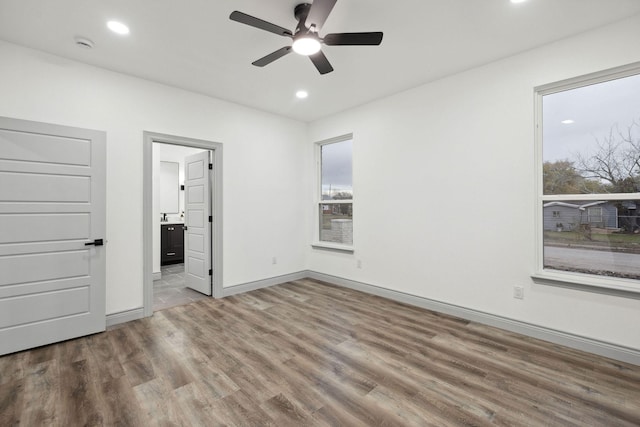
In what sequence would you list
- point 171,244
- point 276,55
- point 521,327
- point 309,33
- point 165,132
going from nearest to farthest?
point 309,33
point 276,55
point 521,327
point 165,132
point 171,244

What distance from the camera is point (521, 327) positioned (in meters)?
2.99

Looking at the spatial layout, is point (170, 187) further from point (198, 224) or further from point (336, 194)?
point (336, 194)

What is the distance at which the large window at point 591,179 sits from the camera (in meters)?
2.55

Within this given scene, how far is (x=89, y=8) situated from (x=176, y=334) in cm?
299

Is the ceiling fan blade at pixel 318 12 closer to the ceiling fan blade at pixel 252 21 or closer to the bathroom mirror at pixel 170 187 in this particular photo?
the ceiling fan blade at pixel 252 21

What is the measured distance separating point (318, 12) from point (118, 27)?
1.85 meters

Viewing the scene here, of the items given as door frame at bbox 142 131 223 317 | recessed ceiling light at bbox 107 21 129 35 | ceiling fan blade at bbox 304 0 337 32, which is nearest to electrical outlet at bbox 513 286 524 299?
ceiling fan blade at bbox 304 0 337 32

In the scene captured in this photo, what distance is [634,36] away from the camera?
244 cm

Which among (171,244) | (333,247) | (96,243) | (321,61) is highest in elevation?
(321,61)

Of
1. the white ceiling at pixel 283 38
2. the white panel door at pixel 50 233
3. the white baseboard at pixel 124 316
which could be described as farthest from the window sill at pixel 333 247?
the white panel door at pixel 50 233

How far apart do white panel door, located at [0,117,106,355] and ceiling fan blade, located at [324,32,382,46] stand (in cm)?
260

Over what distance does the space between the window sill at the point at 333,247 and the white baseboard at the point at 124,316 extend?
9.06 ft

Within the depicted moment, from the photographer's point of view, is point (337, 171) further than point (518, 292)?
Yes

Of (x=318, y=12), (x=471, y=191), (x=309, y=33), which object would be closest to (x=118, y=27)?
(x=309, y=33)
